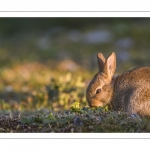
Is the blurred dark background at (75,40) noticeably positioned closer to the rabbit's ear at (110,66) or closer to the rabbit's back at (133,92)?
the rabbit's ear at (110,66)

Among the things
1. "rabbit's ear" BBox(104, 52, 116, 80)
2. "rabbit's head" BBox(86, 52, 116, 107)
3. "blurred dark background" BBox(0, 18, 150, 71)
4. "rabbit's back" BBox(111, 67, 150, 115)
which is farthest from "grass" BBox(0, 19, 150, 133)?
"rabbit's ear" BBox(104, 52, 116, 80)

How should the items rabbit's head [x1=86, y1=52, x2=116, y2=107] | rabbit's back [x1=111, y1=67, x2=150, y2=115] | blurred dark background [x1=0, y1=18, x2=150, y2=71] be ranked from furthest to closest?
blurred dark background [x1=0, y1=18, x2=150, y2=71] → rabbit's head [x1=86, y1=52, x2=116, y2=107] → rabbit's back [x1=111, y1=67, x2=150, y2=115]

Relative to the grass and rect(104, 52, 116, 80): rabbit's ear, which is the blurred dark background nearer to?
the grass

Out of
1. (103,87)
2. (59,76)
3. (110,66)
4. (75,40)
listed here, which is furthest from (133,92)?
(75,40)

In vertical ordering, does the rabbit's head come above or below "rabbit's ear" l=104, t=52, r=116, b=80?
below

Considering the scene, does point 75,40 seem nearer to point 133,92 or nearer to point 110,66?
point 110,66
